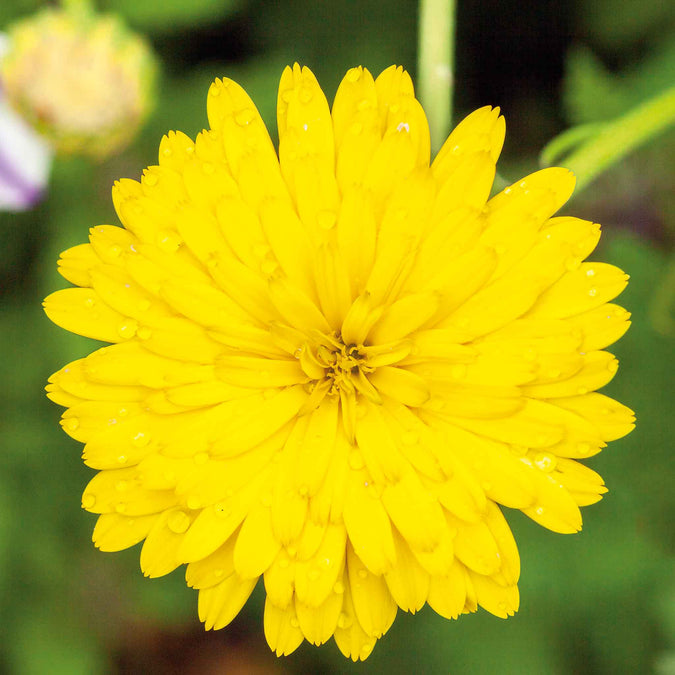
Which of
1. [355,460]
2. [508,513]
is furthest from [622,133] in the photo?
[508,513]

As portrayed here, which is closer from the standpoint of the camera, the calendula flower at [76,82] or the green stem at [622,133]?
the green stem at [622,133]

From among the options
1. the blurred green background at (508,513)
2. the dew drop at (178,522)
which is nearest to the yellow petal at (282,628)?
the dew drop at (178,522)

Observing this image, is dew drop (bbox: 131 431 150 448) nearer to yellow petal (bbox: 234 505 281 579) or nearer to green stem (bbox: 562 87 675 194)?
yellow petal (bbox: 234 505 281 579)

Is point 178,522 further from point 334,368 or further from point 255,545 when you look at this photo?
point 334,368

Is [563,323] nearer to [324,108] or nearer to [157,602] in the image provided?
[324,108]

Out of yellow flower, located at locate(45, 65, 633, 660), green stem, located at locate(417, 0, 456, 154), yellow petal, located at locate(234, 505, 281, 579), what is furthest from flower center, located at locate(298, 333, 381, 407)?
green stem, located at locate(417, 0, 456, 154)

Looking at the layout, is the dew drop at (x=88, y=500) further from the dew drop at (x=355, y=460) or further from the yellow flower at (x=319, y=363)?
the dew drop at (x=355, y=460)
